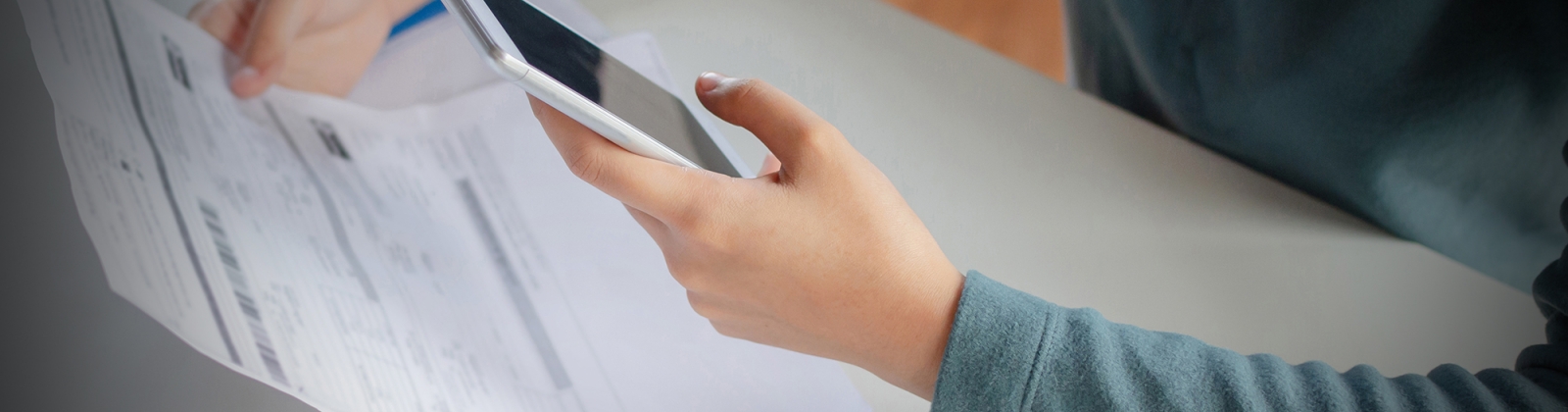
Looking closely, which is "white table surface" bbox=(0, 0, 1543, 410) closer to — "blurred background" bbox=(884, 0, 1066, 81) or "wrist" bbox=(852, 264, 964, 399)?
"wrist" bbox=(852, 264, 964, 399)

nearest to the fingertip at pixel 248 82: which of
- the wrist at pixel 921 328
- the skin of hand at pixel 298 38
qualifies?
the skin of hand at pixel 298 38

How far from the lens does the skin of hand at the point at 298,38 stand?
0.41 meters

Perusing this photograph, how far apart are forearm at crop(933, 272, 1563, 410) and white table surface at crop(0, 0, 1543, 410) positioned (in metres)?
0.11

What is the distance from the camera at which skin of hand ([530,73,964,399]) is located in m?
0.32

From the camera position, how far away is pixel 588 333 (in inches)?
16.1

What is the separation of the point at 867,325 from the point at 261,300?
0.27m

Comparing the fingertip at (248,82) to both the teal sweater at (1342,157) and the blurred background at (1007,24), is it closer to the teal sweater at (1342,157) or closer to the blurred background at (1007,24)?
the teal sweater at (1342,157)

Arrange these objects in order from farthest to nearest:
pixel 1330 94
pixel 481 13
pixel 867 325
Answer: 1. pixel 1330 94
2. pixel 867 325
3. pixel 481 13

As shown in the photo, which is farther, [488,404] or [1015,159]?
[1015,159]

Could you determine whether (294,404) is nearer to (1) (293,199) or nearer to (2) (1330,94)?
(1) (293,199)

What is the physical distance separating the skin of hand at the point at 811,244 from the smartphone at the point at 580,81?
0.02 meters

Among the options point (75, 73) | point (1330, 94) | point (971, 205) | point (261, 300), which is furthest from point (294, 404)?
point (1330, 94)

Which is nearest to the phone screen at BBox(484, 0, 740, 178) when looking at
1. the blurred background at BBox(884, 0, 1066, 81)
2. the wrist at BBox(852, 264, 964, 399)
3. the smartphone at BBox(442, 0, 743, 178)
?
the smartphone at BBox(442, 0, 743, 178)

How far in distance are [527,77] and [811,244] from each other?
0.14 meters
